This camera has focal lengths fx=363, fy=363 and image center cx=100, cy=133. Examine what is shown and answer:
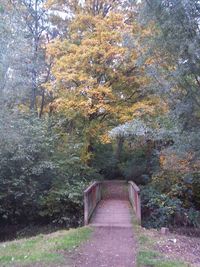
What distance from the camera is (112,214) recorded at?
36.1 feet

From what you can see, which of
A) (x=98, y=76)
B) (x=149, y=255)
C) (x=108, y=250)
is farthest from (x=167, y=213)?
(x=98, y=76)

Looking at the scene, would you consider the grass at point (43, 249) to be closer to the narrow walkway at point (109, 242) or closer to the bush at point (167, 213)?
the narrow walkway at point (109, 242)

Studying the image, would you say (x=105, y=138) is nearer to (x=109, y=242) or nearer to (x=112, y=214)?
(x=112, y=214)

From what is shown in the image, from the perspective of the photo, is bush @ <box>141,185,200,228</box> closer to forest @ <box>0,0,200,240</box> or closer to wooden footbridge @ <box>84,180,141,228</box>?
forest @ <box>0,0,200,240</box>

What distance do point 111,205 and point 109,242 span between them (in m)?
5.33

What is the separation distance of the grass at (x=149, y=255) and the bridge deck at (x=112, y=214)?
128 centimetres

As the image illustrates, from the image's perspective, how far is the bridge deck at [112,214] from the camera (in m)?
9.55

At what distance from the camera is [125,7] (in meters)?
16.8

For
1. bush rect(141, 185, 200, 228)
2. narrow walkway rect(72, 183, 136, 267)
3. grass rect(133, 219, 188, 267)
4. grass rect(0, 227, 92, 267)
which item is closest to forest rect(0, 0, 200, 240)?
bush rect(141, 185, 200, 228)

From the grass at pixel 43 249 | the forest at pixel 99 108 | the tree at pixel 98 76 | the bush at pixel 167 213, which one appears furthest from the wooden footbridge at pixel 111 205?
the tree at pixel 98 76

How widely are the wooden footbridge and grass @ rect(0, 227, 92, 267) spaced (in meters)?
1.07

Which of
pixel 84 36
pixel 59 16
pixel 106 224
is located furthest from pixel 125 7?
pixel 106 224

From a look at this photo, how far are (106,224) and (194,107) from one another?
3.87m

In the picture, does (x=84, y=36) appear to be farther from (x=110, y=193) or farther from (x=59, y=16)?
(x=110, y=193)
